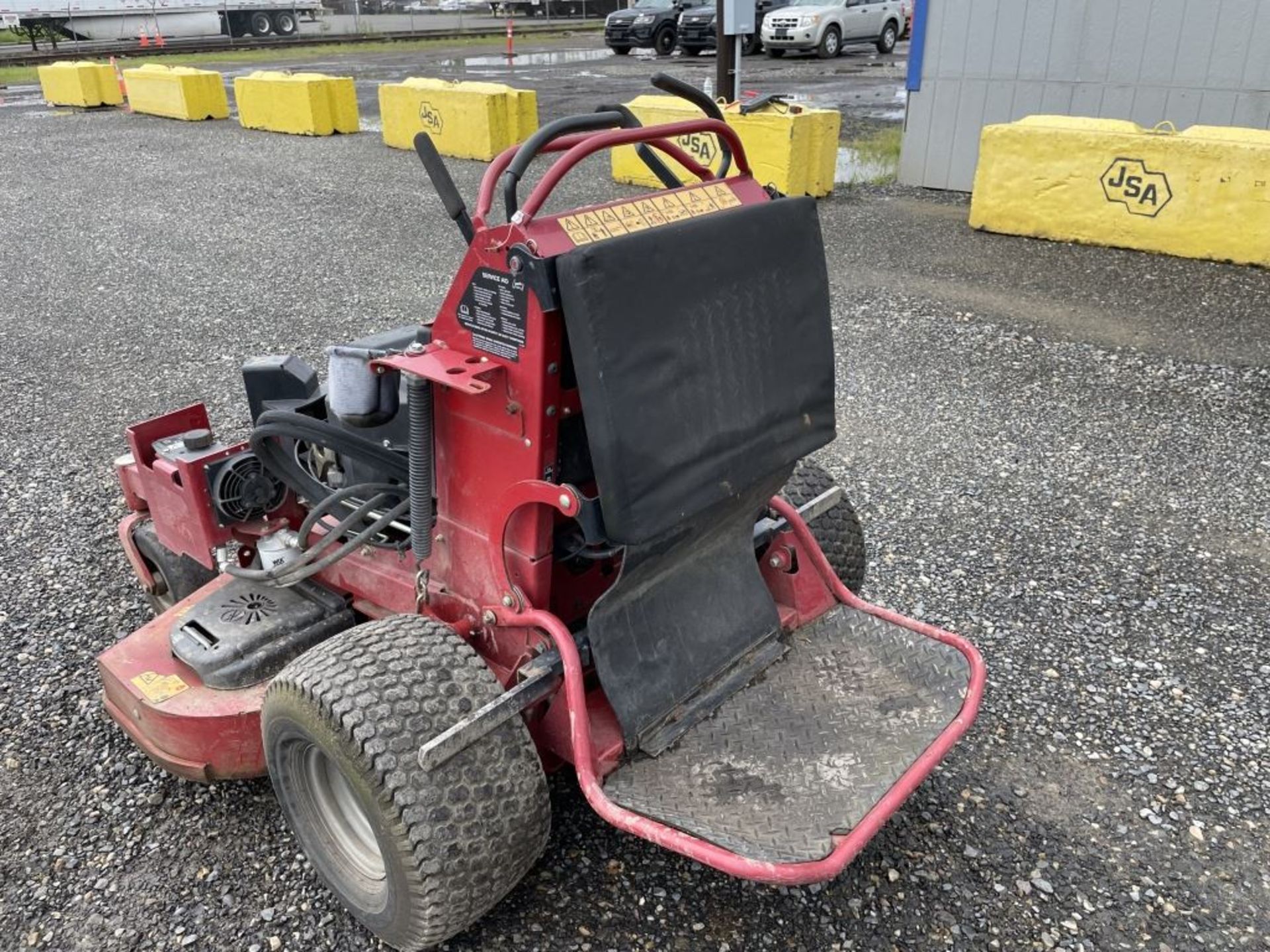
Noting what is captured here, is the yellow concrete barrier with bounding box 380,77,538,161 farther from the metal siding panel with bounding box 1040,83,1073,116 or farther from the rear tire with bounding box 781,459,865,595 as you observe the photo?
the rear tire with bounding box 781,459,865,595

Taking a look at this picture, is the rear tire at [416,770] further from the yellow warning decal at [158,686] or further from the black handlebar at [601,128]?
the black handlebar at [601,128]

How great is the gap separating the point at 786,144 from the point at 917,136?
1.88m

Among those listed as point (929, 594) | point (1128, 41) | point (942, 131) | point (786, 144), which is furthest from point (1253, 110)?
point (929, 594)

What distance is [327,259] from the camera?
8.55m

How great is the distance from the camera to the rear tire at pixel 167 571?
3637mm

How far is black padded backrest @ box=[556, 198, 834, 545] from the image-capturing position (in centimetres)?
219

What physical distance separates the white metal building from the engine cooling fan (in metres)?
8.61

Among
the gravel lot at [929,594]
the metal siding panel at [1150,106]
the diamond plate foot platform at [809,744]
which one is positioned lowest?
the gravel lot at [929,594]

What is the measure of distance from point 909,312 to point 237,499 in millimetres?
5045

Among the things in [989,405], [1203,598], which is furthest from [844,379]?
[1203,598]

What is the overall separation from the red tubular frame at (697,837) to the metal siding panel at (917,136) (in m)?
8.54

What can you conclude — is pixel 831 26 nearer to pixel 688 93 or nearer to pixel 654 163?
pixel 654 163

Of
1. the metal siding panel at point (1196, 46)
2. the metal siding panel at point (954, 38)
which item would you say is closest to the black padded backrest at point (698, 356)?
the metal siding panel at point (1196, 46)

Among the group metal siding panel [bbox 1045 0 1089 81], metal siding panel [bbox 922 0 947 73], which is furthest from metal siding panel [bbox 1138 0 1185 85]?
metal siding panel [bbox 922 0 947 73]
